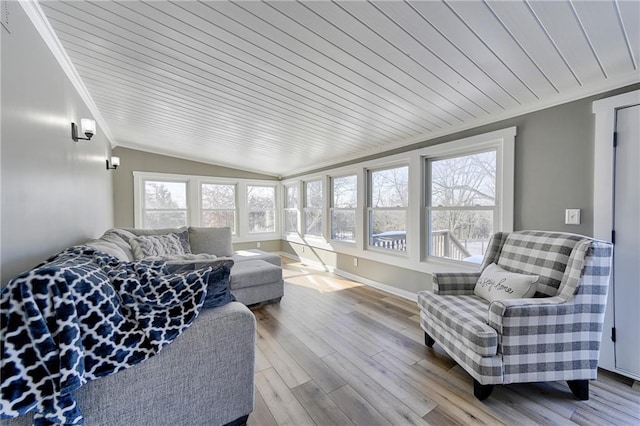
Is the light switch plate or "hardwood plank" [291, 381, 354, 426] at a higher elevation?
the light switch plate

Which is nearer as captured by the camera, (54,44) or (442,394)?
(442,394)

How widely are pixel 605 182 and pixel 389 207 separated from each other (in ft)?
7.26

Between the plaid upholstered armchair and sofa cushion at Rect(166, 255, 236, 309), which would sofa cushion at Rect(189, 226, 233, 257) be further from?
the plaid upholstered armchair

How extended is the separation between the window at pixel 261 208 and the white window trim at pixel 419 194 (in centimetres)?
178

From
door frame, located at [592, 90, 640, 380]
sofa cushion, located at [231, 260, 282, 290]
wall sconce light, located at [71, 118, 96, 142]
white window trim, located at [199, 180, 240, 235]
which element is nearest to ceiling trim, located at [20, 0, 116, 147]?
wall sconce light, located at [71, 118, 96, 142]

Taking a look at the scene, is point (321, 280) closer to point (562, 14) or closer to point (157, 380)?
point (157, 380)

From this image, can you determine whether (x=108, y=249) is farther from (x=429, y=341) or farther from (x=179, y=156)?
(x=179, y=156)

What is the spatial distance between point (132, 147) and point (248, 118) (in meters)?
3.22

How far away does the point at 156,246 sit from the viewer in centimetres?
292

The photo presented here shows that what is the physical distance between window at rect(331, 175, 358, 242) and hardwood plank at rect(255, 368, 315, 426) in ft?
9.41

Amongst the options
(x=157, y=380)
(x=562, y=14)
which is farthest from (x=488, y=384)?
(x=562, y=14)

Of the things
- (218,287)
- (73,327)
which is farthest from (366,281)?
(73,327)

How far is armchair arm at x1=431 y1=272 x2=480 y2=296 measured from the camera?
87.3 inches

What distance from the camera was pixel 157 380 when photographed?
1128 millimetres
